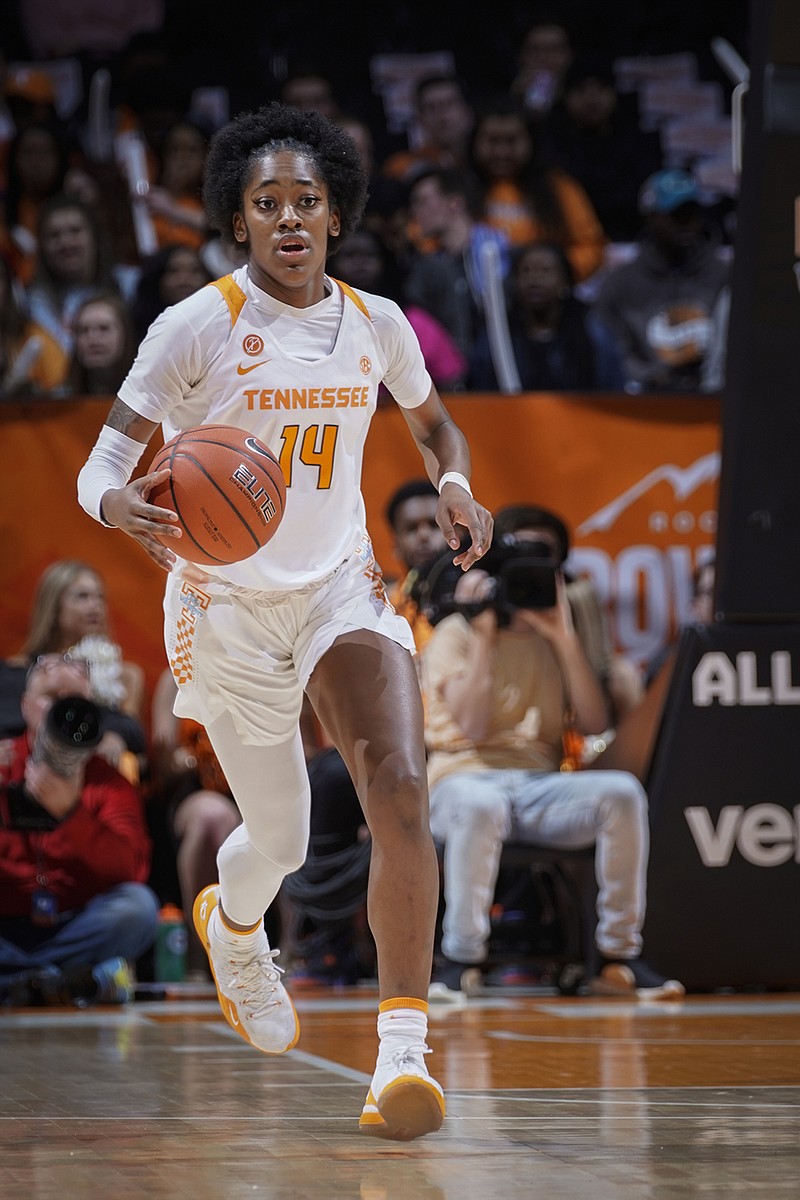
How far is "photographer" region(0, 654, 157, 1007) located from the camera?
6.81 meters

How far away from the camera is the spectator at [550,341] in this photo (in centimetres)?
923

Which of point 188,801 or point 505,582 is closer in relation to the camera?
point 505,582

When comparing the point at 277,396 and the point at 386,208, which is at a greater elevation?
the point at 386,208

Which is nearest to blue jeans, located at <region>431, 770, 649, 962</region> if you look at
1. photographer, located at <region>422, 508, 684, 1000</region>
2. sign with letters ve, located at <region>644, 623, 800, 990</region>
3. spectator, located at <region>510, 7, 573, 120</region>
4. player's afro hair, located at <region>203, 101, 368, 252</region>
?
photographer, located at <region>422, 508, 684, 1000</region>

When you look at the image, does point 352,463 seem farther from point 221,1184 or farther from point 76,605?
point 76,605

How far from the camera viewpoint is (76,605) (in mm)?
7668

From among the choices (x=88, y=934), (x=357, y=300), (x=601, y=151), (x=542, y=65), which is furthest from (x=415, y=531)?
(x=542, y=65)

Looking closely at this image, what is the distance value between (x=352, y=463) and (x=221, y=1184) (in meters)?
1.72

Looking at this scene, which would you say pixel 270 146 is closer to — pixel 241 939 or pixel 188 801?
pixel 241 939

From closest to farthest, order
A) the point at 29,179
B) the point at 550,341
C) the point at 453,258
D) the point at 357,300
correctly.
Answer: the point at 357,300, the point at 550,341, the point at 453,258, the point at 29,179

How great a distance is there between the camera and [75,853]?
691 cm

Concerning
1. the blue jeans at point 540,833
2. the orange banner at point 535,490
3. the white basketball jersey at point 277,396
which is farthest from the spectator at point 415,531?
the white basketball jersey at point 277,396

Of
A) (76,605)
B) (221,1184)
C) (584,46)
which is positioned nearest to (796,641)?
(76,605)

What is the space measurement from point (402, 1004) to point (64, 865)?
3667 millimetres
